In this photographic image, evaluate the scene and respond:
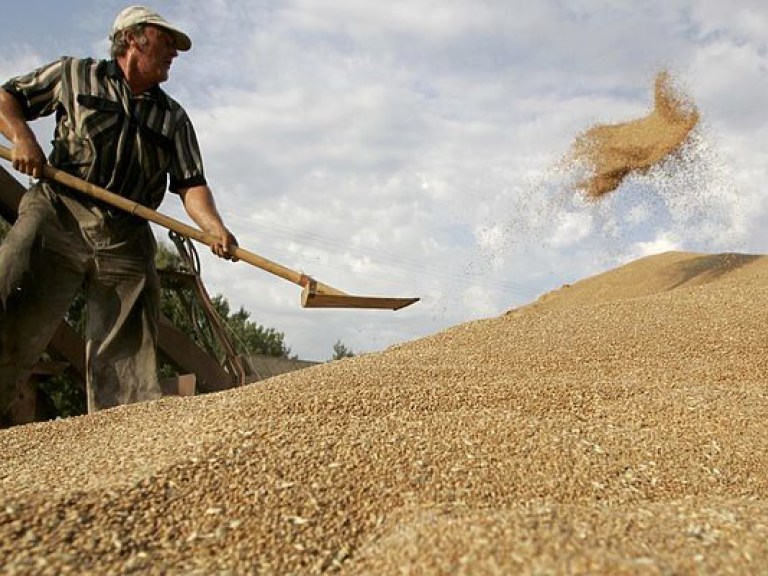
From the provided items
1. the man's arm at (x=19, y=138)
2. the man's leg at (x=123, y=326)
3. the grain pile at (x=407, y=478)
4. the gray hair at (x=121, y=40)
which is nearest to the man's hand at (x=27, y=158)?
the man's arm at (x=19, y=138)

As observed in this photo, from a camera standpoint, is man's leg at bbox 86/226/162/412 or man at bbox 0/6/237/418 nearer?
man at bbox 0/6/237/418

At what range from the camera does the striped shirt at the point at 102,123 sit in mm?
3400

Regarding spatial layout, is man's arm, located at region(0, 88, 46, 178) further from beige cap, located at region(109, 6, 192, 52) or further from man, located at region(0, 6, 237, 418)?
beige cap, located at region(109, 6, 192, 52)

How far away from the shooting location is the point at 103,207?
342 cm

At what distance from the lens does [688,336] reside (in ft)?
14.2

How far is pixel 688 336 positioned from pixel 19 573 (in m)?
3.58

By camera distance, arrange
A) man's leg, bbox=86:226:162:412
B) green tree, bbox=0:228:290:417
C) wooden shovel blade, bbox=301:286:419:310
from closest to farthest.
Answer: wooden shovel blade, bbox=301:286:419:310 → man's leg, bbox=86:226:162:412 → green tree, bbox=0:228:290:417

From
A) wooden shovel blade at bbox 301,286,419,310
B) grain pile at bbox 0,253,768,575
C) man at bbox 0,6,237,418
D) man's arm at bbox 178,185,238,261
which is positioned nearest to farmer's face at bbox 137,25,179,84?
man at bbox 0,6,237,418

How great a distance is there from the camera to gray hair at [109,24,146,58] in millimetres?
3426

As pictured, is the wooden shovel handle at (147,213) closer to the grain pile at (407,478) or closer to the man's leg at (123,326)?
the man's leg at (123,326)

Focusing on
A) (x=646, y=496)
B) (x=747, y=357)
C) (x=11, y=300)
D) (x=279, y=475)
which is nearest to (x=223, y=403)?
(x=279, y=475)

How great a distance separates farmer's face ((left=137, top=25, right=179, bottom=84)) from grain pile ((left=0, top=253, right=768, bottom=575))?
1344mm

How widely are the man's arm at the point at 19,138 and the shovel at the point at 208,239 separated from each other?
0.14 feet

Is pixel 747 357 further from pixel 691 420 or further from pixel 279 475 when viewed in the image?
pixel 279 475
